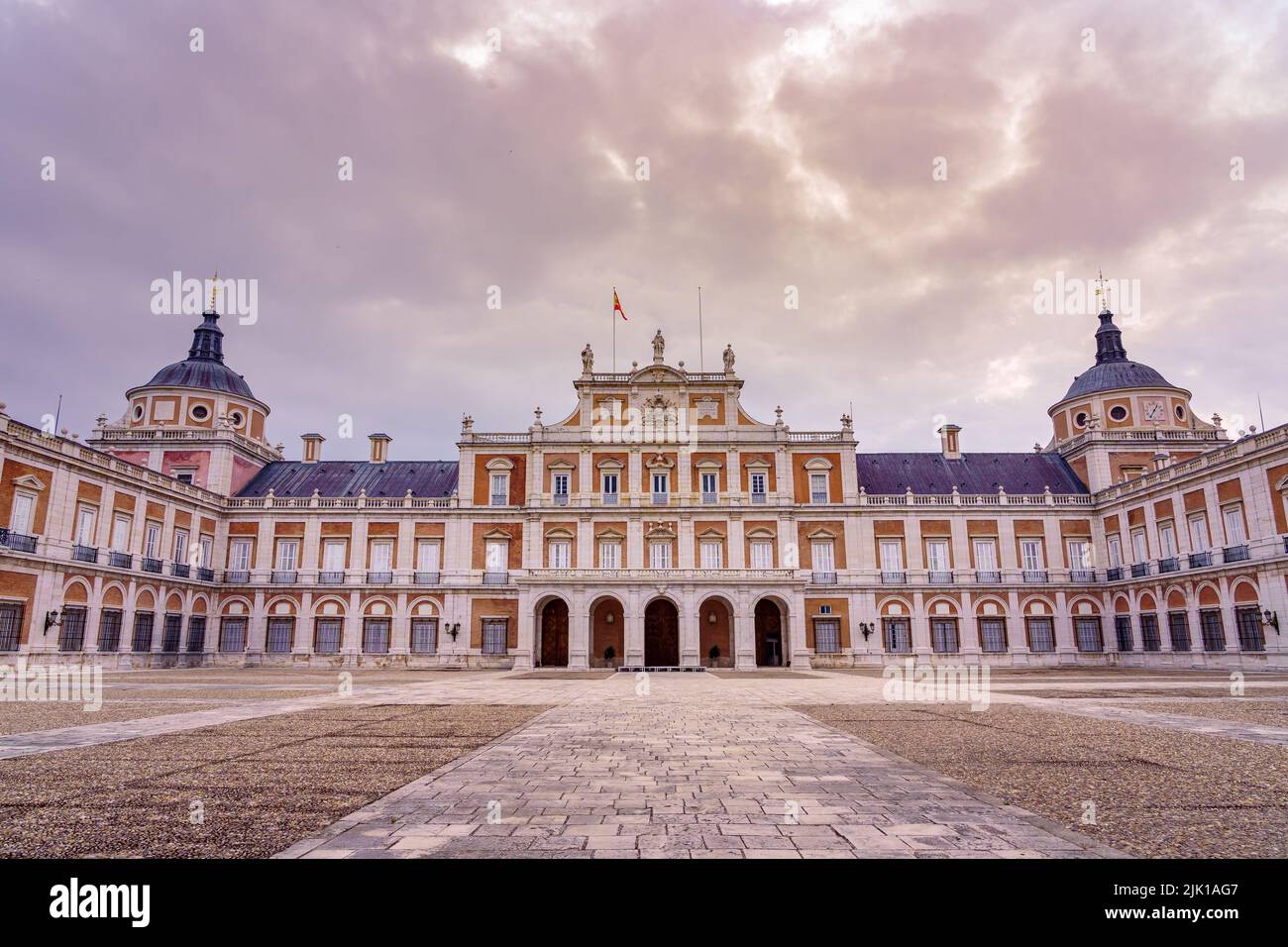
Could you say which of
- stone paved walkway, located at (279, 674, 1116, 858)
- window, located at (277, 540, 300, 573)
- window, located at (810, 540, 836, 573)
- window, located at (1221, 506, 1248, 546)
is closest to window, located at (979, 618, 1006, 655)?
window, located at (810, 540, 836, 573)

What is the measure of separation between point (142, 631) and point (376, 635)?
1130 cm

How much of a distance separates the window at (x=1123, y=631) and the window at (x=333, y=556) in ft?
145

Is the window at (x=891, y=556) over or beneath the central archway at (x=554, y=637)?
over

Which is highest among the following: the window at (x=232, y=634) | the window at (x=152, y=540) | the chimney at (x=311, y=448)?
the chimney at (x=311, y=448)

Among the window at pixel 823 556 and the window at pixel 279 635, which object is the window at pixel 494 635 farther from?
the window at pixel 823 556

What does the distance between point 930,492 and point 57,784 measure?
154ft

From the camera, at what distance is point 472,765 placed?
8281mm

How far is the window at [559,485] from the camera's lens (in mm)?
44531

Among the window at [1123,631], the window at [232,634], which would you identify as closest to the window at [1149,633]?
the window at [1123,631]

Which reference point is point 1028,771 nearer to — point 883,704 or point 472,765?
point 472,765

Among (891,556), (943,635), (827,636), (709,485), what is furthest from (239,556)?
(943,635)

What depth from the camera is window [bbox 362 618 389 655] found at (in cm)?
4362

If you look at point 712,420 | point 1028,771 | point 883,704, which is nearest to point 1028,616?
point 712,420

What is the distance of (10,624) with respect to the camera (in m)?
29.4
